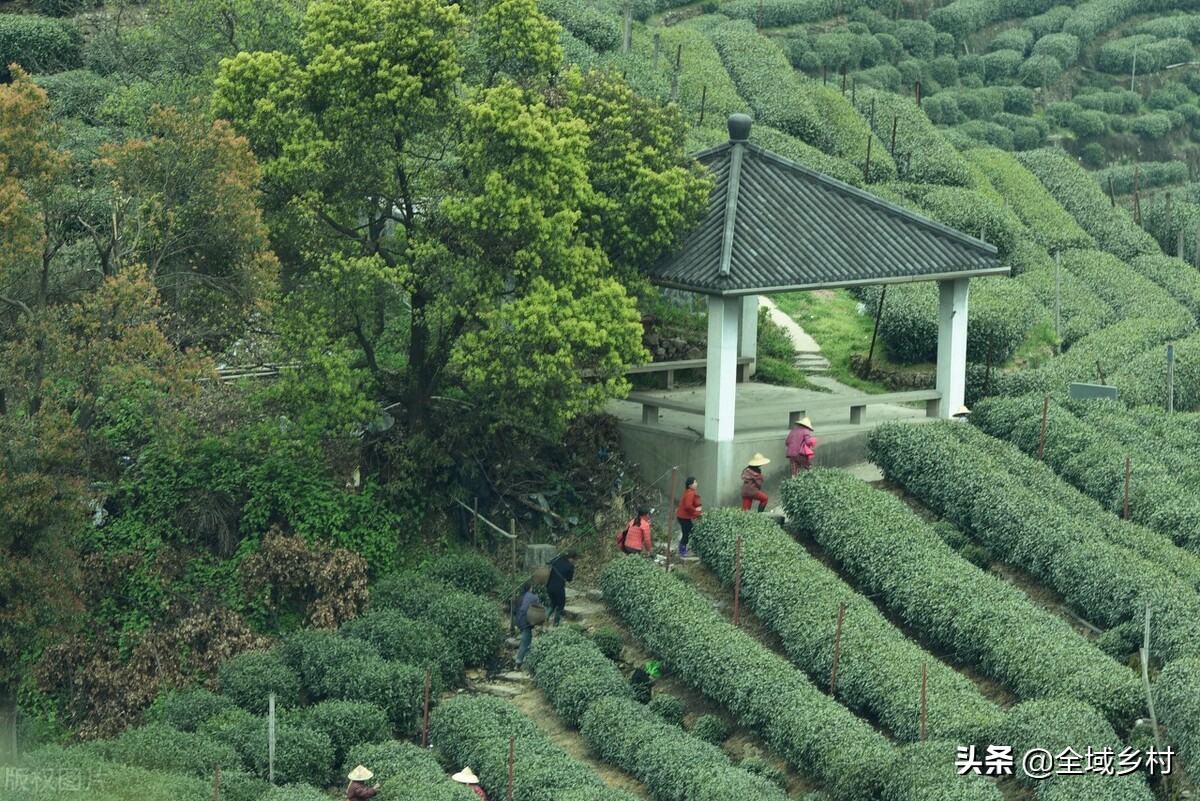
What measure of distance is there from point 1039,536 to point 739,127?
31.3ft

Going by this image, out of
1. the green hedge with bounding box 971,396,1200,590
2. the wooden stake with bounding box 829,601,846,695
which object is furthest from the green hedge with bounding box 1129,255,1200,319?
the wooden stake with bounding box 829,601,846,695

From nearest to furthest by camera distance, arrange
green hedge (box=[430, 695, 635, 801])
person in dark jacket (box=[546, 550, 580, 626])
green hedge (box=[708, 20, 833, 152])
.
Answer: green hedge (box=[430, 695, 635, 801]), person in dark jacket (box=[546, 550, 580, 626]), green hedge (box=[708, 20, 833, 152])

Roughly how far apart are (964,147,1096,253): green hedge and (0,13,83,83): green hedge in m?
26.1

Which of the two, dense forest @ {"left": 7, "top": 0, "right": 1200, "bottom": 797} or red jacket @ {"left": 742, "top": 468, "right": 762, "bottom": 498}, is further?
red jacket @ {"left": 742, "top": 468, "right": 762, "bottom": 498}

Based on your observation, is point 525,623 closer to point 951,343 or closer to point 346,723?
point 346,723

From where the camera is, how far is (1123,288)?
4938 centimetres

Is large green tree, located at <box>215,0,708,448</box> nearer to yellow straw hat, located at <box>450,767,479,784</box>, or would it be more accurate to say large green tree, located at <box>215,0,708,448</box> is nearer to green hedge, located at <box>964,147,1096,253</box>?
yellow straw hat, located at <box>450,767,479,784</box>

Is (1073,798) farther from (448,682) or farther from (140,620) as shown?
(140,620)

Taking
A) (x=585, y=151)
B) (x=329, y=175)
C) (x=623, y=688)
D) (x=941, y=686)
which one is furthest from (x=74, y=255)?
(x=941, y=686)

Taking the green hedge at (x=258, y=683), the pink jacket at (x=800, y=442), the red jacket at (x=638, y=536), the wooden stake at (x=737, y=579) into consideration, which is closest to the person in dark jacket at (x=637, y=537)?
the red jacket at (x=638, y=536)

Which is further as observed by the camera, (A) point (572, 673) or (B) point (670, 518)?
(B) point (670, 518)

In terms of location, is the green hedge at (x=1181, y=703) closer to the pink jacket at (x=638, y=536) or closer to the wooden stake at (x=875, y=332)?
the pink jacket at (x=638, y=536)

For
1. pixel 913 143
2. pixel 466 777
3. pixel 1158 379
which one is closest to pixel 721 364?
pixel 466 777

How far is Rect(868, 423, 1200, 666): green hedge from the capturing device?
95.3 ft
